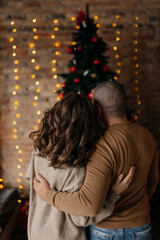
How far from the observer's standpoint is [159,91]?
11.0 feet

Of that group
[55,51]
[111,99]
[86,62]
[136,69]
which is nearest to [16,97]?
[55,51]

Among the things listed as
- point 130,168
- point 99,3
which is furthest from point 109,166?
point 99,3

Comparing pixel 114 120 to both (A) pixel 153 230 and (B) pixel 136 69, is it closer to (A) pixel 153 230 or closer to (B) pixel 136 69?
(A) pixel 153 230

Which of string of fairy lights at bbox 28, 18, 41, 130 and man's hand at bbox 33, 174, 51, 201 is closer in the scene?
man's hand at bbox 33, 174, 51, 201

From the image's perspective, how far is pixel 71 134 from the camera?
1.12m

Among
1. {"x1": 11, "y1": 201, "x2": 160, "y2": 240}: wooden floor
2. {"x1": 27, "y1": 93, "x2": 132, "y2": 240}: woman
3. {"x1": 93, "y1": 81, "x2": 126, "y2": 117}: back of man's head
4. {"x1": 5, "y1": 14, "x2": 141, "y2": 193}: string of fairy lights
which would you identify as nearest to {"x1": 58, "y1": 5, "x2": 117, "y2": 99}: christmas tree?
{"x1": 5, "y1": 14, "x2": 141, "y2": 193}: string of fairy lights

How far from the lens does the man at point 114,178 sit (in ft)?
3.49

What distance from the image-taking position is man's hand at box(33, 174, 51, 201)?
1.17 meters

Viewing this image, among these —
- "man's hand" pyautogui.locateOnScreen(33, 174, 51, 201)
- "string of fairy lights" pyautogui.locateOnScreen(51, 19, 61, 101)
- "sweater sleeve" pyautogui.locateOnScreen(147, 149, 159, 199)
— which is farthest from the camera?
"string of fairy lights" pyautogui.locateOnScreen(51, 19, 61, 101)

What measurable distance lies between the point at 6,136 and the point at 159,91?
2.30 metres

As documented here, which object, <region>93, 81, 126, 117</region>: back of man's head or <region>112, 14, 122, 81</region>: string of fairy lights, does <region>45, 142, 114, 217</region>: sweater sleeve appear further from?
<region>112, 14, 122, 81</region>: string of fairy lights

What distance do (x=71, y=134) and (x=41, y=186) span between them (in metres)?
0.32

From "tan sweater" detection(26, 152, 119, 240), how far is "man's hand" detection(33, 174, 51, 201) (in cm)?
2

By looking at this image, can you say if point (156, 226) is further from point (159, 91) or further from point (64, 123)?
point (64, 123)
